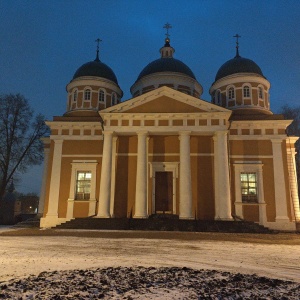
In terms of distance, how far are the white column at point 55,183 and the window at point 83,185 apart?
1200mm

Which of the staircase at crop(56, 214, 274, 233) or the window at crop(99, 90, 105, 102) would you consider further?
the window at crop(99, 90, 105, 102)

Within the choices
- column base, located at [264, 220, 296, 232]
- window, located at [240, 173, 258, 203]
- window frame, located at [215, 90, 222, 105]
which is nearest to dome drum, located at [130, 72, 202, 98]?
window frame, located at [215, 90, 222, 105]

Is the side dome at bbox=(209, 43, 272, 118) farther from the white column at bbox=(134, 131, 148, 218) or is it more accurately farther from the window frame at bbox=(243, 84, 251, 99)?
the white column at bbox=(134, 131, 148, 218)

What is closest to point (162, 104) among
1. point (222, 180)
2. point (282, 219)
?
point (222, 180)

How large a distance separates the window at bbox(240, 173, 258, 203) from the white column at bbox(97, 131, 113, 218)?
7.98m

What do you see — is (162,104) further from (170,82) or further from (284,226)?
(284,226)

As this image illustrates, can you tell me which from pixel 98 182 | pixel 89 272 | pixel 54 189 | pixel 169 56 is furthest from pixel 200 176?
pixel 89 272

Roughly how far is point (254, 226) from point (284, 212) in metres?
3.41

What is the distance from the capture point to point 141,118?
19.3 metres

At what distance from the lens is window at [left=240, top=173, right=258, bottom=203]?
19.7 m

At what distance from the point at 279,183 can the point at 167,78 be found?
1119 centimetres

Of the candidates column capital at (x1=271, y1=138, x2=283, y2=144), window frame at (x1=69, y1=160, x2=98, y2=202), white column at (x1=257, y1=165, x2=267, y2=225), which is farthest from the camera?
window frame at (x1=69, y1=160, x2=98, y2=202)

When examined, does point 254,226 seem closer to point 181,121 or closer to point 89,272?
point 181,121

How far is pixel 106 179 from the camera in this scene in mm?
18438
